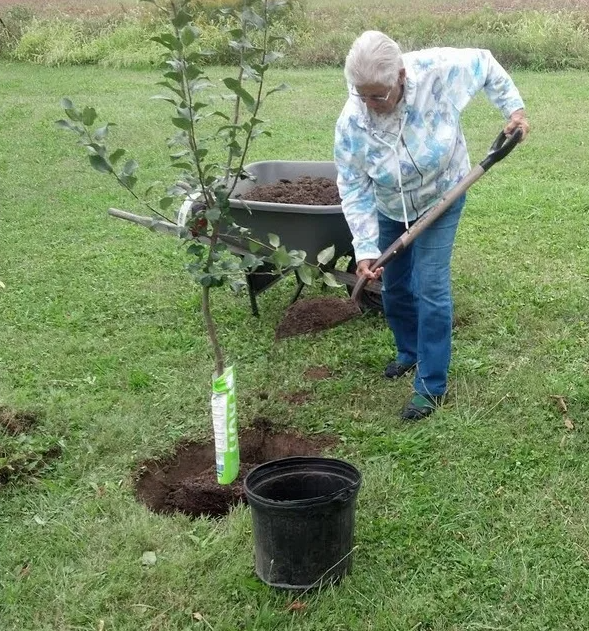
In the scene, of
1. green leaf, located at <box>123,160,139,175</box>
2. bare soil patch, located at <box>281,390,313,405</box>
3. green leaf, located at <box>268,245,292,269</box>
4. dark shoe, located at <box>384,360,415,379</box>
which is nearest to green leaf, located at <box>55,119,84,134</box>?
green leaf, located at <box>123,160,139,175</box>

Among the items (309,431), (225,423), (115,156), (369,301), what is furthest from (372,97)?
(369,301)

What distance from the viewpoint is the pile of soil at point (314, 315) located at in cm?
517

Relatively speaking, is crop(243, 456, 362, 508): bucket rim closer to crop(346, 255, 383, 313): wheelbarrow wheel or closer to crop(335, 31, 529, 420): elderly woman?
crop(335, 31, 529, 420): elderly woman

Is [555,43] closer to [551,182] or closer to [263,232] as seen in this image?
[551,182]

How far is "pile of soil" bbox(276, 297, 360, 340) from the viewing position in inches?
203

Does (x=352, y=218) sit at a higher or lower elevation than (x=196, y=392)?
higher

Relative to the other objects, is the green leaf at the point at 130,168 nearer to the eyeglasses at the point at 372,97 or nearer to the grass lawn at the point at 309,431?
the eyeglasses at the point at 372,97

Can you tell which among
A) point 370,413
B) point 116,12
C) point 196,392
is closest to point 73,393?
point 196,392

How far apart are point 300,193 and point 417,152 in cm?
144

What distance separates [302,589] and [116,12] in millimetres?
20310

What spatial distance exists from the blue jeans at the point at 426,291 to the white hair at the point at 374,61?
0.72 meters

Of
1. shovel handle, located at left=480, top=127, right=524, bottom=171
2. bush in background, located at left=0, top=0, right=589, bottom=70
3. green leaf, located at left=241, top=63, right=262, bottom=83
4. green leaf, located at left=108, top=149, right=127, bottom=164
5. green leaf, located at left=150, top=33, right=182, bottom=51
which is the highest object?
green leaf, located at left=150, top=33, right=182, bottom=51

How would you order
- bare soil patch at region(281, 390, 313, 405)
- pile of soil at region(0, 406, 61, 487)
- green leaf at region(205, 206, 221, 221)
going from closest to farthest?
1. green leaf at region(205, 206, 221, 221)
2. pile of soil at region(0, 406, 61, 487)
3. bare soil patch at region(281, 390, 313, 405)

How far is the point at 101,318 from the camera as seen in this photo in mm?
5531
